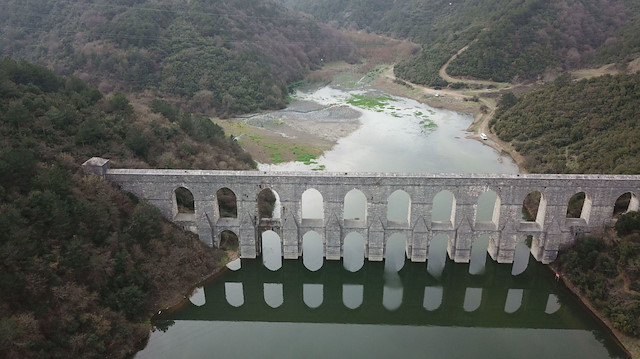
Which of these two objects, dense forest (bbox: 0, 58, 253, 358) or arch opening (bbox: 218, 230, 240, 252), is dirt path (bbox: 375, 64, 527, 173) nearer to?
arch opening (bbox: 218, 230, 240, 252)

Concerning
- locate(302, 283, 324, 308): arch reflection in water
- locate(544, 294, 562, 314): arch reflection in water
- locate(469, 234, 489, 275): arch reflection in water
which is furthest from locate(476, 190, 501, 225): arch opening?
locate(302, 283, 324, 308): arch reflection in water

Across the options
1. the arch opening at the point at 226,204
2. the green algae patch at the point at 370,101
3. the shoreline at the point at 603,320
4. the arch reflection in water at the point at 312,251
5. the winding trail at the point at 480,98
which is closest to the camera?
the shoreline at the point at 603,320

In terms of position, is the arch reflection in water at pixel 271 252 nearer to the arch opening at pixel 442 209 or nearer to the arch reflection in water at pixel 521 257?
the arch opening at pixel 442 209

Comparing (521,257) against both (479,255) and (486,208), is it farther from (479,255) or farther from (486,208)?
(486,208)

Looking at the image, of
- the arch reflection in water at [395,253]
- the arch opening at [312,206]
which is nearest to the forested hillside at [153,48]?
the arch opening at [312,206]

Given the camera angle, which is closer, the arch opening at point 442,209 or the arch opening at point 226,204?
the arch opening at point 226,204

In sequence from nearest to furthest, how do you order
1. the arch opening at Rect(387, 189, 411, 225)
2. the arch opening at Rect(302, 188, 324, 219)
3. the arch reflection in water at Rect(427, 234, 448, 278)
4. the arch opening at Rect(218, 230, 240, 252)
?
the arch reflection in water at Rect(427, 234, 448, 278), the arch opening at Rect(218, 230, 240, 252), the arch opening at Rect(387, 189, 411, 225), the arch opening at Rect(302, 188, 324, 219)
